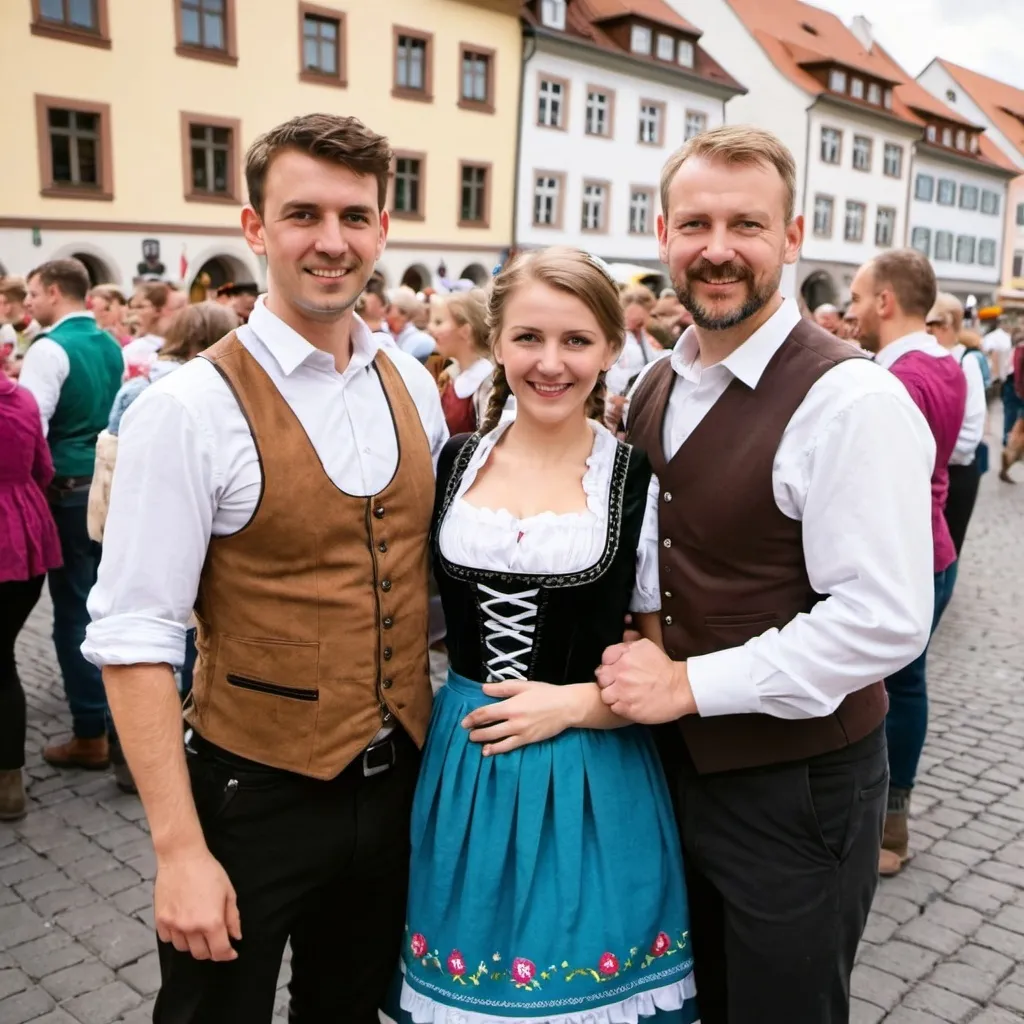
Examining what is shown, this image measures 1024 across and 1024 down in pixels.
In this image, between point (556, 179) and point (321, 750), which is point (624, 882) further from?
point (556, 179)

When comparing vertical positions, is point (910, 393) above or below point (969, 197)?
below

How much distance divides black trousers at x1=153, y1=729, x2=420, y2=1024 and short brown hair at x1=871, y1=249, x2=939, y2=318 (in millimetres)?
2834

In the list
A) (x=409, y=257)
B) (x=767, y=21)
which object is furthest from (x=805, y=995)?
(x=767, y=21)

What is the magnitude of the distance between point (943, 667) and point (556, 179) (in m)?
21.1

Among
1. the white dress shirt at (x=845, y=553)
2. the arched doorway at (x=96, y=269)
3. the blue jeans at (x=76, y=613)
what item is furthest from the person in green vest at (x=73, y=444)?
the arched doorway at (x=96, y=269)

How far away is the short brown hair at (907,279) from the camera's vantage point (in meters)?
3.96

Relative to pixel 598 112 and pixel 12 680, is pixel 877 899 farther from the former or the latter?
pixel 598 112

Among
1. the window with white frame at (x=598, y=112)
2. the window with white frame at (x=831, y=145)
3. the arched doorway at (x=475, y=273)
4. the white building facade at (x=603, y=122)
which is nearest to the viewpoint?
the arched doorway at (x=475, y=273)

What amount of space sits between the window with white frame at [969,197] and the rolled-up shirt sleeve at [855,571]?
43879 millimetres

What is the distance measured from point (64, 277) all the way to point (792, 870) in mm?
4251

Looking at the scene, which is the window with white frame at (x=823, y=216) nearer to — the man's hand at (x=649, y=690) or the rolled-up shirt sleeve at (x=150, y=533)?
the man's hand at (x=649, y=690)

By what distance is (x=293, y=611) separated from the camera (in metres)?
1.87

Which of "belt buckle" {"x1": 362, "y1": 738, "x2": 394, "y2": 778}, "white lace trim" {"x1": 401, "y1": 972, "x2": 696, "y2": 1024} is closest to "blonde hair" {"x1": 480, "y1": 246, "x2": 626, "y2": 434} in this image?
"belt buckle" {"x1": 362, "y1": 738, "x2": 394, "y2": 778}

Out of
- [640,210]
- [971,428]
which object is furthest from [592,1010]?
[640,210]
